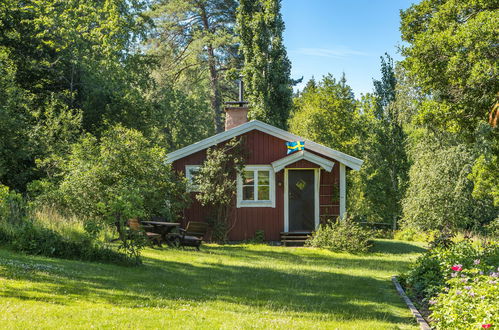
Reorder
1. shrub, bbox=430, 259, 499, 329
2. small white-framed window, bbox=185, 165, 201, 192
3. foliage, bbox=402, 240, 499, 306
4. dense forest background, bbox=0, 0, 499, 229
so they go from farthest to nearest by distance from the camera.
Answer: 1. small white-framed window, bbox=185, 165, 201, 192
2. dense forest background, bbox=0, 0, 499, 229
3. foliage, bbox=402, 240, 499, 306
4. shrub, bbox=430, 259, 499, 329

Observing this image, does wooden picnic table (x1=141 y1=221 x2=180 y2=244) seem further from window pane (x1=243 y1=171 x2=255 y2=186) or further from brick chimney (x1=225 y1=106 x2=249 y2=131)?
brick chimney (x1=225 y1=106 x2=249 y2=131)

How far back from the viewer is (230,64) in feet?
121

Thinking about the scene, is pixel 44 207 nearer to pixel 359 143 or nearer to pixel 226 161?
pixel 226 161

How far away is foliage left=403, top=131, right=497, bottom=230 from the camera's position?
2092cm

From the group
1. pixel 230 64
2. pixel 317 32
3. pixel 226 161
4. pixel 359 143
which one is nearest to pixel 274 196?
pixel 226 161

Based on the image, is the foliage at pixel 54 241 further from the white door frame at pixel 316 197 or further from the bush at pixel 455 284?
the white door frame at pixel 316 197

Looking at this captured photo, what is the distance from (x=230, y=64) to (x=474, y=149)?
68.7ft

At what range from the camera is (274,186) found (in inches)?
754

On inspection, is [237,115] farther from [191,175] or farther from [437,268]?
[437,268]

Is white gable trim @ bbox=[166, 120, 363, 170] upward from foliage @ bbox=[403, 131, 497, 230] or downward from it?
upward

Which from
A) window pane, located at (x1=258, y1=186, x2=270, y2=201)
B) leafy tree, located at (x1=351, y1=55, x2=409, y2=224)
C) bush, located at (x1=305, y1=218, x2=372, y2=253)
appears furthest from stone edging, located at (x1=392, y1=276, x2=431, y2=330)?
leafy tree, located at (x1=351, y1=55, x2=409, y2=224)

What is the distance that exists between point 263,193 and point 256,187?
341mm

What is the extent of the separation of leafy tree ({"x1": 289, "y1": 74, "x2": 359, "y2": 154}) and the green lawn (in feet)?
66.1

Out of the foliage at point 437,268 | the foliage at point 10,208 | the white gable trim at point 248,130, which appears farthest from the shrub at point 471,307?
the white gable trim at point 248,130
